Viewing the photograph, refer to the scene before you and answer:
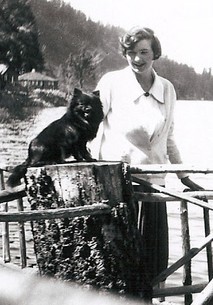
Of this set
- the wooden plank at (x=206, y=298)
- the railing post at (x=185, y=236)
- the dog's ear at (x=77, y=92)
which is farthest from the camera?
the dog's ear at (x=77, y=92)

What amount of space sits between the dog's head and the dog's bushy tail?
0.26 m

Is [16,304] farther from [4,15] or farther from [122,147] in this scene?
[4,15]

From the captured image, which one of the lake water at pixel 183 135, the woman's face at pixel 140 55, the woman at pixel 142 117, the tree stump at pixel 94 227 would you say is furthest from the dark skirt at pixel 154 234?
the lake water at pixel 183 135

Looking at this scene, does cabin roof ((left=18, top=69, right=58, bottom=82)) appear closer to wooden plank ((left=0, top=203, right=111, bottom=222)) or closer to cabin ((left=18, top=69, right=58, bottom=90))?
cabin ((left=18, top=69, right=58, bottom=90))

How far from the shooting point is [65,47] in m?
2.92

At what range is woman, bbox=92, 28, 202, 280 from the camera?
5.53 feet

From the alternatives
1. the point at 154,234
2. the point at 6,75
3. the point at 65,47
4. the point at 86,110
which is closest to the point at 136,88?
the point at 86,110

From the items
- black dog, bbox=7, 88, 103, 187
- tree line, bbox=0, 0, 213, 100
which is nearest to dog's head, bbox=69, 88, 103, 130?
black dog, bbox=7, 88, 103, 187

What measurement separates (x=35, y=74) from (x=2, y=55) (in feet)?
0.65

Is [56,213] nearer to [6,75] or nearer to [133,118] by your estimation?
[133,118]

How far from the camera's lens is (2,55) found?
295 cm

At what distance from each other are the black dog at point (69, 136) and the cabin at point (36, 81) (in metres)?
0.98

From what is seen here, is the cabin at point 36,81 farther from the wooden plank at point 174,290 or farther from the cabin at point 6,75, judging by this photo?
the wooden plank at point 174,290

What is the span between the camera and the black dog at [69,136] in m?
1.88
